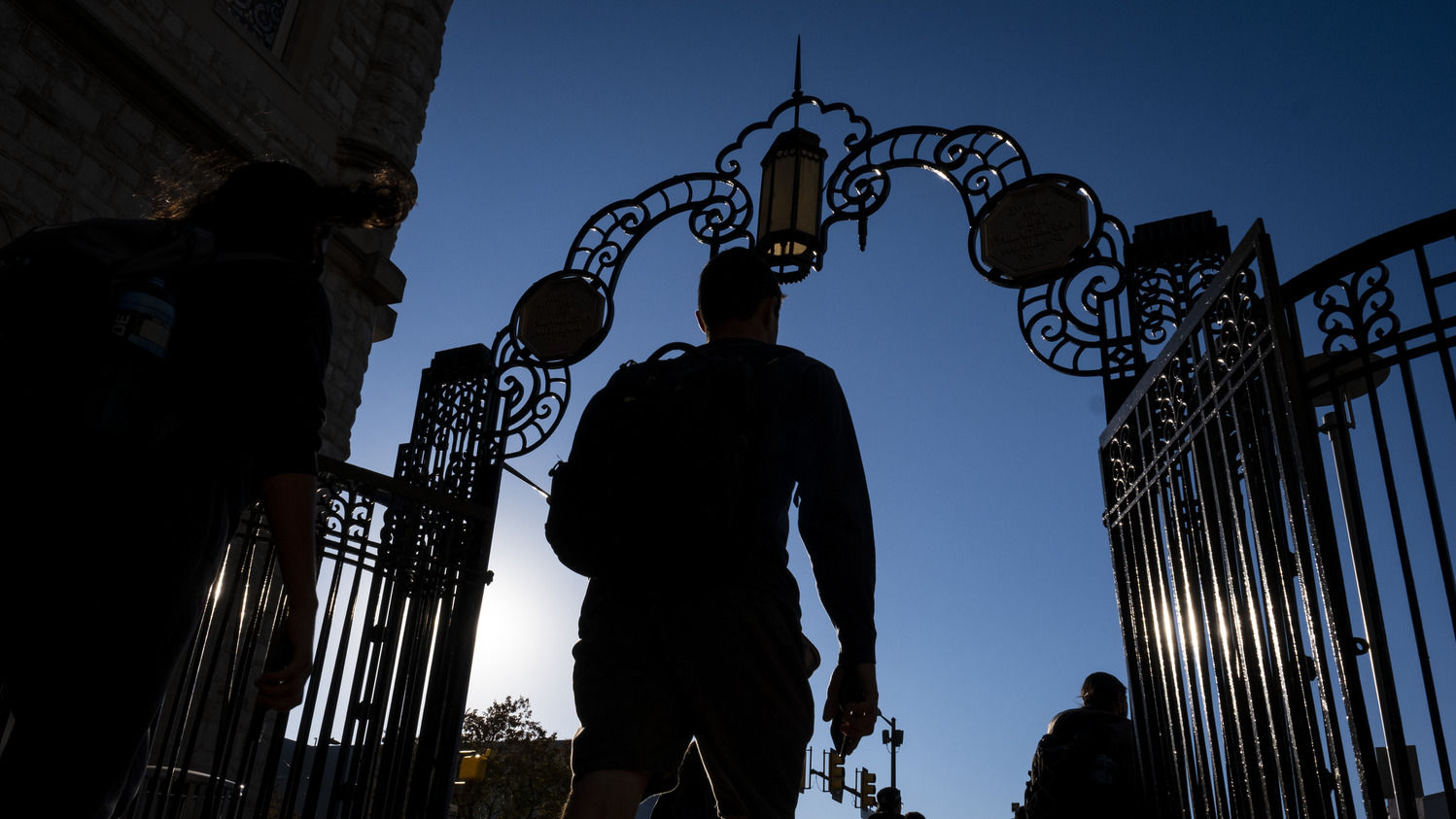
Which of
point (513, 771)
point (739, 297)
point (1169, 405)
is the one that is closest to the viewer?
point (739, 297)

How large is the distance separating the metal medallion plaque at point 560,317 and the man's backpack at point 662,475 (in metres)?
5.14

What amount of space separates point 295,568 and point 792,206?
5485 millimetres

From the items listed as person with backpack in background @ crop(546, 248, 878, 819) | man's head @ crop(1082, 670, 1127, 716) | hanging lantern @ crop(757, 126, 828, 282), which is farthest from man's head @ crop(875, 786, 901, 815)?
person with backpack in background @ crop(546, 248, 878, 819)

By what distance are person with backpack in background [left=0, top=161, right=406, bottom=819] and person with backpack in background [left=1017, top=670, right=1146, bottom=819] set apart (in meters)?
4.00

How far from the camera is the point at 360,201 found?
231cm

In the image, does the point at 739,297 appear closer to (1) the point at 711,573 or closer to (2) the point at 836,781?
(1) the point at 711,573

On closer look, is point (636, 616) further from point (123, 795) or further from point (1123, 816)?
point (1123, 816)

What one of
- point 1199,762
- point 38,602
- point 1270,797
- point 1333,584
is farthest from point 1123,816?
point 38,602

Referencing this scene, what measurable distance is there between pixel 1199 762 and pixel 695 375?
2719 mm

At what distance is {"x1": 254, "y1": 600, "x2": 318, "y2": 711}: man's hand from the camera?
1.84m

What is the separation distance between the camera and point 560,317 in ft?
24.9

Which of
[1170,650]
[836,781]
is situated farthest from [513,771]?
[1170,650]

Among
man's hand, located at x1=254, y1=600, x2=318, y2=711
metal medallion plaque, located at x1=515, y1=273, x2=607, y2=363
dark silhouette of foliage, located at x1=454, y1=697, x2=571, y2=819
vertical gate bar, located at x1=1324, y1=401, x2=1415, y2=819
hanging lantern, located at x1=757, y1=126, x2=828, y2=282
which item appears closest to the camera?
man's hand, located at x1=254, y1=600, x2=318, y2=711

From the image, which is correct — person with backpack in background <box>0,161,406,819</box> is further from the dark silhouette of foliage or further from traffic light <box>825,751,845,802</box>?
the dark silhouette of foliage
